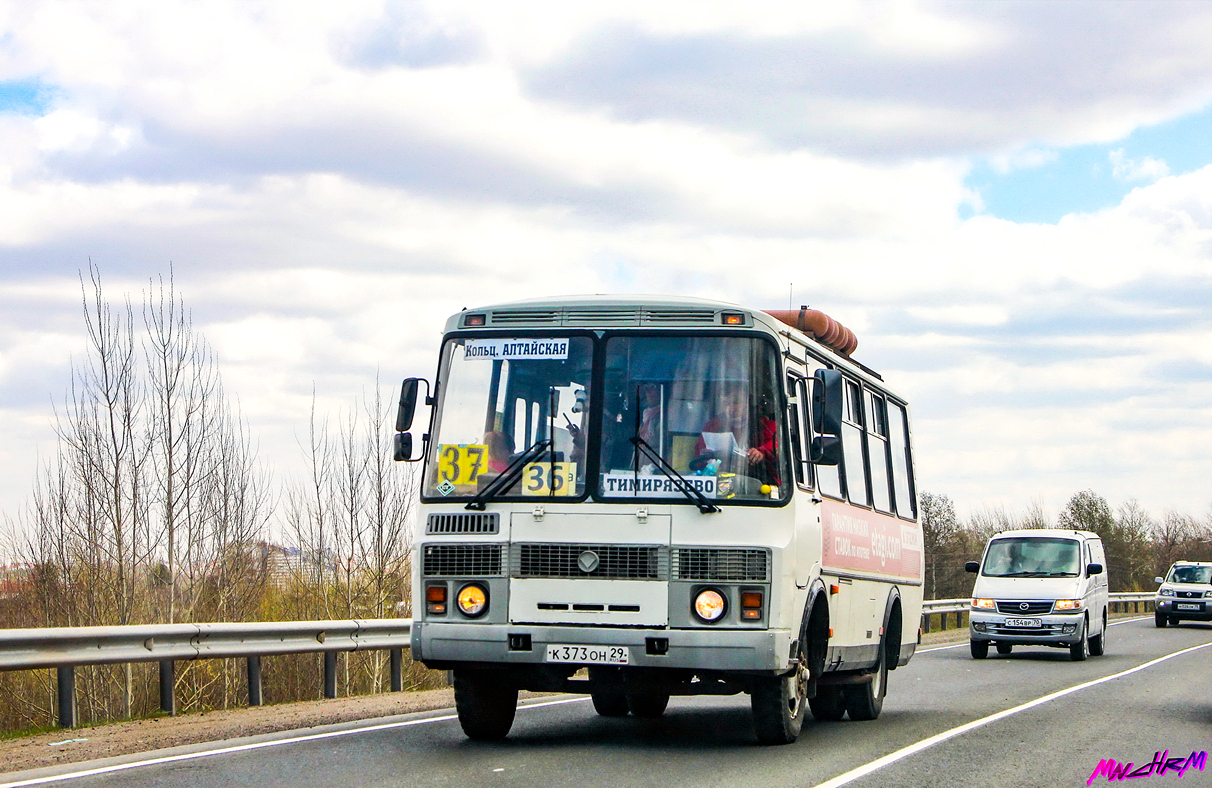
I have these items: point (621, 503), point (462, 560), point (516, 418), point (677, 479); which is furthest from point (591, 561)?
point (516, 418)

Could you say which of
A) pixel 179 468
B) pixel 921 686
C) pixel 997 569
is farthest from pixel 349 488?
pixel 921 686

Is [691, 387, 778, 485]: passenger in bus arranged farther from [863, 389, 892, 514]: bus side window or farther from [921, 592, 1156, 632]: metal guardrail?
[921, 592, 1156, 632]: metal guardrail

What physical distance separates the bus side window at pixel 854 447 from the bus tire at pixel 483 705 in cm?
328

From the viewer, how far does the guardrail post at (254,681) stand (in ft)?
46.3

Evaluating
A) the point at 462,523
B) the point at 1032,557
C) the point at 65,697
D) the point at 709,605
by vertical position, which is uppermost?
the point at 462,523

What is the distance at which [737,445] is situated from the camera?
9.87m

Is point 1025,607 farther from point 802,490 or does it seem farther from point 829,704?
point 802,490

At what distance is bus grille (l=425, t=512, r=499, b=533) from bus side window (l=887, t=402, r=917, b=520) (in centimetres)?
561

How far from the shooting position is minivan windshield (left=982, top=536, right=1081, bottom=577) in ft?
83.9

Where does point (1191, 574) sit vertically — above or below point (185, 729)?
below

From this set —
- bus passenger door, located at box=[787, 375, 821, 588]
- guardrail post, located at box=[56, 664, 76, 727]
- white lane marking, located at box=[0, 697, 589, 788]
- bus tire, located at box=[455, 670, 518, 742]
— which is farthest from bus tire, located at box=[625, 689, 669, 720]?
guardrail post, located at box=[56, 664, 76, 727]

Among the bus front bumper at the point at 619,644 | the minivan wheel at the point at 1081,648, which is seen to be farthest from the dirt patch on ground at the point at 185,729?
the minivan wheel at the point at 1081,648

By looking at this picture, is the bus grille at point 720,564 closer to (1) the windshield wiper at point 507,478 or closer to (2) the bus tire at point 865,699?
(1) the windshield wiper at point 507,478

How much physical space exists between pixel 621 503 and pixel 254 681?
5966 mm
